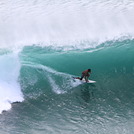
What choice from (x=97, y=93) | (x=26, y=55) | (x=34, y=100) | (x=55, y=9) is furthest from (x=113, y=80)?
(x=55, y=9)

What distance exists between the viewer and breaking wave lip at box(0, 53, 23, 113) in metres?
13.2

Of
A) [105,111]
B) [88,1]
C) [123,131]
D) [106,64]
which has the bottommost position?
[123,131]

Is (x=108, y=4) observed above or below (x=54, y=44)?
above

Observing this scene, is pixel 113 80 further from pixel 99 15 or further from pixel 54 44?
pixel 99 15

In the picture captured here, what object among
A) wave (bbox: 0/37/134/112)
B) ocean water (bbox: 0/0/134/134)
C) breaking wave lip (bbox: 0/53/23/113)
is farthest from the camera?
wave (bbox: 0/37/134/112)

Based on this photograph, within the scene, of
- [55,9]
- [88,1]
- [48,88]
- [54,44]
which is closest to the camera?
[48,88]

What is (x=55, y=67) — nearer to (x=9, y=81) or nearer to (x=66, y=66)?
(x=66, y=66)

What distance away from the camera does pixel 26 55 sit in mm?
17500

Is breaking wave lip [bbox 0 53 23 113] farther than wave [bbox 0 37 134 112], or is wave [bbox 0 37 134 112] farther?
wave [bbox 0 37 134 112]

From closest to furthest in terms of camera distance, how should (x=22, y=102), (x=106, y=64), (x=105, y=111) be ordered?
1. (x=105, y=111)
2. (x=22, y=102)
3. (x=106, y=64)

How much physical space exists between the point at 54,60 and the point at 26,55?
1820 millimetres

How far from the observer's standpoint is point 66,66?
16594 millimetres

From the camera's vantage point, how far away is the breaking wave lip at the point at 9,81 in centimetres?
1320

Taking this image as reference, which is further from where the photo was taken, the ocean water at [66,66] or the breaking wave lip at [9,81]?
the breaking wave lip at [9,81]
